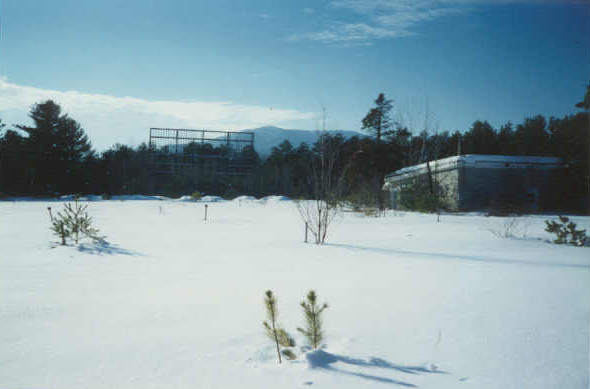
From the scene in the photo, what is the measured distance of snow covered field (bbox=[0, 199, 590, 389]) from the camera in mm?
1503

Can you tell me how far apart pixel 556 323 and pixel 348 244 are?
3686 mm

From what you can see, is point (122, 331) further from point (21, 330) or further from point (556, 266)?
point (556, 266)

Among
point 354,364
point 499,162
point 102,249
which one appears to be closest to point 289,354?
point 354,364

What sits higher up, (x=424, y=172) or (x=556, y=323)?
(x=424, y=172)

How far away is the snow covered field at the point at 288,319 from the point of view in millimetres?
1503

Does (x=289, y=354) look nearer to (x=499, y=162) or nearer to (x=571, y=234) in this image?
(x=571, y=234)

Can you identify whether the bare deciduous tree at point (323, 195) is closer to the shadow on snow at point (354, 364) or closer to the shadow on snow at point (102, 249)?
the shadow on snow at point (102, 249)

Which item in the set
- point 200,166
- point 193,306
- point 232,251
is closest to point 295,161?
point 200,166

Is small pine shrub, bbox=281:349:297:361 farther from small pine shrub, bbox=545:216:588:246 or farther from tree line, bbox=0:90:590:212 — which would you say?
tree line, bbox=0:90:590:212

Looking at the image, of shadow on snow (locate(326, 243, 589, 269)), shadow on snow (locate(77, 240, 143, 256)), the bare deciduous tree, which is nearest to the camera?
shadow on snow (locate(326, 243, 589, 269))

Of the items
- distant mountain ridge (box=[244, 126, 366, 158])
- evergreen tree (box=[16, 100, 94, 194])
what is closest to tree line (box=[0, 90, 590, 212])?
evergreen tree (box=[16, 100, 94, 194])

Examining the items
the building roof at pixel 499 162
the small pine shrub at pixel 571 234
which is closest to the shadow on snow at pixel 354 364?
the small pine shrub at pixel 571 234

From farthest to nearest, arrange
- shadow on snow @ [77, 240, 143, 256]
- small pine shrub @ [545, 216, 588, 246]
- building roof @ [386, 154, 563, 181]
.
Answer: building roof @ [386, 154, 563, 181], small pine shrub @ [545, 216, 588, 246], shadow on snow @ [77, 240, 143, 256]

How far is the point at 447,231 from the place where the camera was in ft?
24.4
